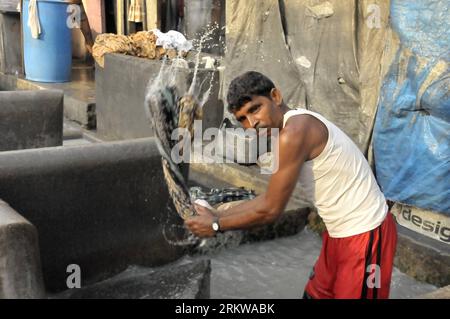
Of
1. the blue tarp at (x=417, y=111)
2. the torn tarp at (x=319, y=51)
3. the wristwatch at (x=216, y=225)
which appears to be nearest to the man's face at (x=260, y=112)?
the wristwatch at (x=216, y=225)

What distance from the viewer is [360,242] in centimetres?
250

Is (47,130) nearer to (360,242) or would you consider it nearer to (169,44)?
(169,44)

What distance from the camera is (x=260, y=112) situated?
230 cm

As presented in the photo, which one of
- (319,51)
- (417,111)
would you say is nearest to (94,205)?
(417,111)

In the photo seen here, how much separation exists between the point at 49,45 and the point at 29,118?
4.16 metres

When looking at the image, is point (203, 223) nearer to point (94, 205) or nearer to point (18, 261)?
point (18, 261)

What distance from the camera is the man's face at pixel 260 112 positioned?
7.55ft

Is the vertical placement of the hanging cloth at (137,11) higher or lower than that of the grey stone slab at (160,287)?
higher

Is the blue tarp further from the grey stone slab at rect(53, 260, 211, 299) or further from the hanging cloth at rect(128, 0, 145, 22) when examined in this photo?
the hanging cloth at rect(128, 0, 145, 22)

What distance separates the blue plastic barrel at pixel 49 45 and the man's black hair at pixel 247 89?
7201 millimetres

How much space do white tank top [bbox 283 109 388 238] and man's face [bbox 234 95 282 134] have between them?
0.18 m

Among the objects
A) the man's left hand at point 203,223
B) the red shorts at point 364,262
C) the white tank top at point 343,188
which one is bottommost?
the red shorts at point 364,262

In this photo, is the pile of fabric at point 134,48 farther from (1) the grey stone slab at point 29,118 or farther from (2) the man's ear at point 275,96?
(2) the man's ear at point 275,96

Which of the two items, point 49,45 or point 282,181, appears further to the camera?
point 49,45
